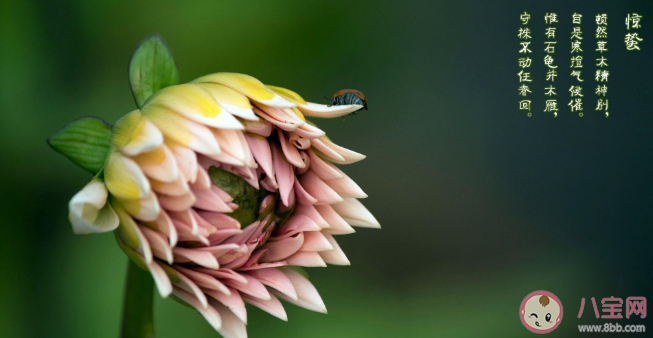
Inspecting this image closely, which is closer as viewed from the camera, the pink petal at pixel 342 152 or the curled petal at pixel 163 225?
the curled petal at pixel 163 225

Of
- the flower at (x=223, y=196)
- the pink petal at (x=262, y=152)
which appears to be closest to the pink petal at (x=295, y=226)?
the flower at (x=223, y=196)

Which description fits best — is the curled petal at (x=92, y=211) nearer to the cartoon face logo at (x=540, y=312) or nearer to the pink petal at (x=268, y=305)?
the pink petal at (x=268, y=305)

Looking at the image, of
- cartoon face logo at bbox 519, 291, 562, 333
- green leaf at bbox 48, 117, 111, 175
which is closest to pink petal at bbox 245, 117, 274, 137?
green leaf at bbox 48, 117, 111, 175

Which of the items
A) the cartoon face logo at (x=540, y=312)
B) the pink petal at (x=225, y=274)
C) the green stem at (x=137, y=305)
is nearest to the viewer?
the pink petal at (x=225, y=274)

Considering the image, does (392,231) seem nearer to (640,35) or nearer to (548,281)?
(548,281)

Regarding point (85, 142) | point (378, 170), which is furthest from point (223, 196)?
point (378, 170)

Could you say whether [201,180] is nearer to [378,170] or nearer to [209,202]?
[209,202]

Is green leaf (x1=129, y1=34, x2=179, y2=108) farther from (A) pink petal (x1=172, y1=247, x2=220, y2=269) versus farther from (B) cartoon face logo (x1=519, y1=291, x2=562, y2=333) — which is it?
(B) cartoon face logo (x1=519, y1=291, x2=562, y2=333)
